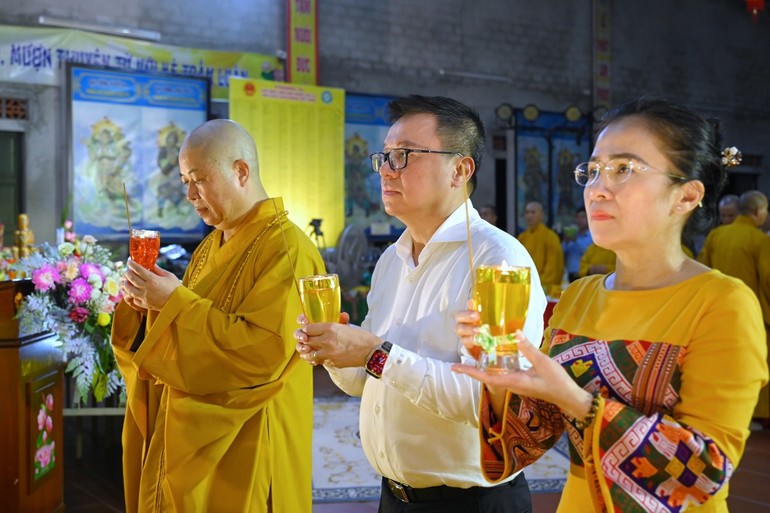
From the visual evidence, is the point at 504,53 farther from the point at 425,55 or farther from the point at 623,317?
the point at 623,317

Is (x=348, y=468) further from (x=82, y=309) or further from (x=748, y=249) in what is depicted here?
(x=748, y=249)

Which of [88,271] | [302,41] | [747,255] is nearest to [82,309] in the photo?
[88,271]

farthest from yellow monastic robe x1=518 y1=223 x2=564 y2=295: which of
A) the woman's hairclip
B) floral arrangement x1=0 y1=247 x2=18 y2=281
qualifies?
the woman's hairclip

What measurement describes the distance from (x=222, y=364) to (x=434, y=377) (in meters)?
0.79

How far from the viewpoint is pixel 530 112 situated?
985 cm

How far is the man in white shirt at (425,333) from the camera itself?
1.36 metres

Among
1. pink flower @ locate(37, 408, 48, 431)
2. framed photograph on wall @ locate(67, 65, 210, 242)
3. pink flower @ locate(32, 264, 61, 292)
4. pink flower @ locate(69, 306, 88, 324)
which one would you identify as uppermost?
framed photograph on wall @ locate(67, 65, 210, 242)

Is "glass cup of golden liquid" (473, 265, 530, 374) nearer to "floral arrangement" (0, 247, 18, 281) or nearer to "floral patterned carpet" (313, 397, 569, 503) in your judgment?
"floral patterned carpet" (313, 397, 569, 503)

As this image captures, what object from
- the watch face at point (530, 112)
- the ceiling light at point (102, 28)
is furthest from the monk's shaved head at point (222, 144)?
the watch face at point (530, 112)

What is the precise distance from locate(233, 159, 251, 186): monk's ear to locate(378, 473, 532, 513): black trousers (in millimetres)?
1106

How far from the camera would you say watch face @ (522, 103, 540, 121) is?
9.84m

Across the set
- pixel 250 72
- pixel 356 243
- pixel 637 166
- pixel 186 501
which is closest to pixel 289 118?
pixel 250 72

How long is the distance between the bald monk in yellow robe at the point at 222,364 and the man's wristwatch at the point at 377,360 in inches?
22.0

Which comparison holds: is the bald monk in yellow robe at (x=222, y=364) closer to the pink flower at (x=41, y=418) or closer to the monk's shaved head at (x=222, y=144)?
the monk's shaved head at (x=222, y=144)
